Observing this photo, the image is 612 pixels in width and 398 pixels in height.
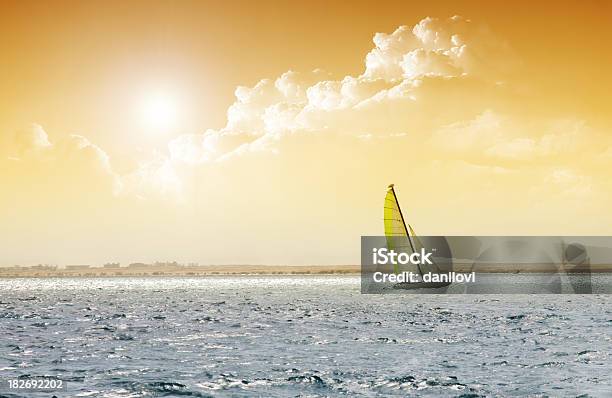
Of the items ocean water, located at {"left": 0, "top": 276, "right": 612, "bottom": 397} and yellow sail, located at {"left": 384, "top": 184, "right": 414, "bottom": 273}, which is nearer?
ocean water, located at {"left": 0, "top": 276, "right": 612, "bottom": 397}

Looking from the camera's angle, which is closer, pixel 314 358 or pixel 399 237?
pixel 314 358

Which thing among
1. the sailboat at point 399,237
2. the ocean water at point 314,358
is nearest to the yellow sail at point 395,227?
the sailboat at point 399,237

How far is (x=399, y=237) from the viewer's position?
91500 millimetres

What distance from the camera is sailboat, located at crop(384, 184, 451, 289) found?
88.1 m

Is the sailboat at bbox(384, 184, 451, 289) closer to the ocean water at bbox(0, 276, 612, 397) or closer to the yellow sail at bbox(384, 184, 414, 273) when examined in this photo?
the yellow sail at bbox(384, 184, 414, 273)

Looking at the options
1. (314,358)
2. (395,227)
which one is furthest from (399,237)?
(314,358)

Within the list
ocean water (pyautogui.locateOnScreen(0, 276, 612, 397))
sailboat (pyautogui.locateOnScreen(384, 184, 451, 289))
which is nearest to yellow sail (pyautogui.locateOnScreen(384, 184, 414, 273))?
sailboat (pyautogui.locateOnScreen(384, 184, 451, 289))

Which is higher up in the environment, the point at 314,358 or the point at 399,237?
the point at 399,237

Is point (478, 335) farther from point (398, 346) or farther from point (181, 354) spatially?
point (181, 354)

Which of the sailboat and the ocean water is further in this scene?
the sailboat

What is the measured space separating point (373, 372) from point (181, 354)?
10534mm

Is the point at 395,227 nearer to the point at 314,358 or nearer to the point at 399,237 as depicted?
the point at 399,237

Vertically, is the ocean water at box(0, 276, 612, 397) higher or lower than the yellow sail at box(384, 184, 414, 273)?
lower

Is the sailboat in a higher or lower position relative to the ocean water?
higher
